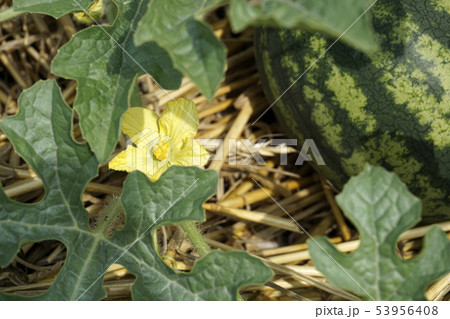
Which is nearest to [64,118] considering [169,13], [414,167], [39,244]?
[169,13]

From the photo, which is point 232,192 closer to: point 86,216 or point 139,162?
point 139,162

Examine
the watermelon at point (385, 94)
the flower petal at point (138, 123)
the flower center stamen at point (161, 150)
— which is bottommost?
the flower center stamen at point (161, 150)

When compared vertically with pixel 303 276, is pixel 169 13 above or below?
above

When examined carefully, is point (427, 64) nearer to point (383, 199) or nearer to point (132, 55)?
point (383, 199)

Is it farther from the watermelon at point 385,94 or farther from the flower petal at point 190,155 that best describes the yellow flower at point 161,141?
the watermelon at point 385,94

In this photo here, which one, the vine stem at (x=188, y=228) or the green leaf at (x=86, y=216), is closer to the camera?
the green leaf at (x=86, y=216)

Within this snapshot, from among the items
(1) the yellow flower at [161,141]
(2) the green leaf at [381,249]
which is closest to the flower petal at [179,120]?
(1) the yellow flower at [161,141]
